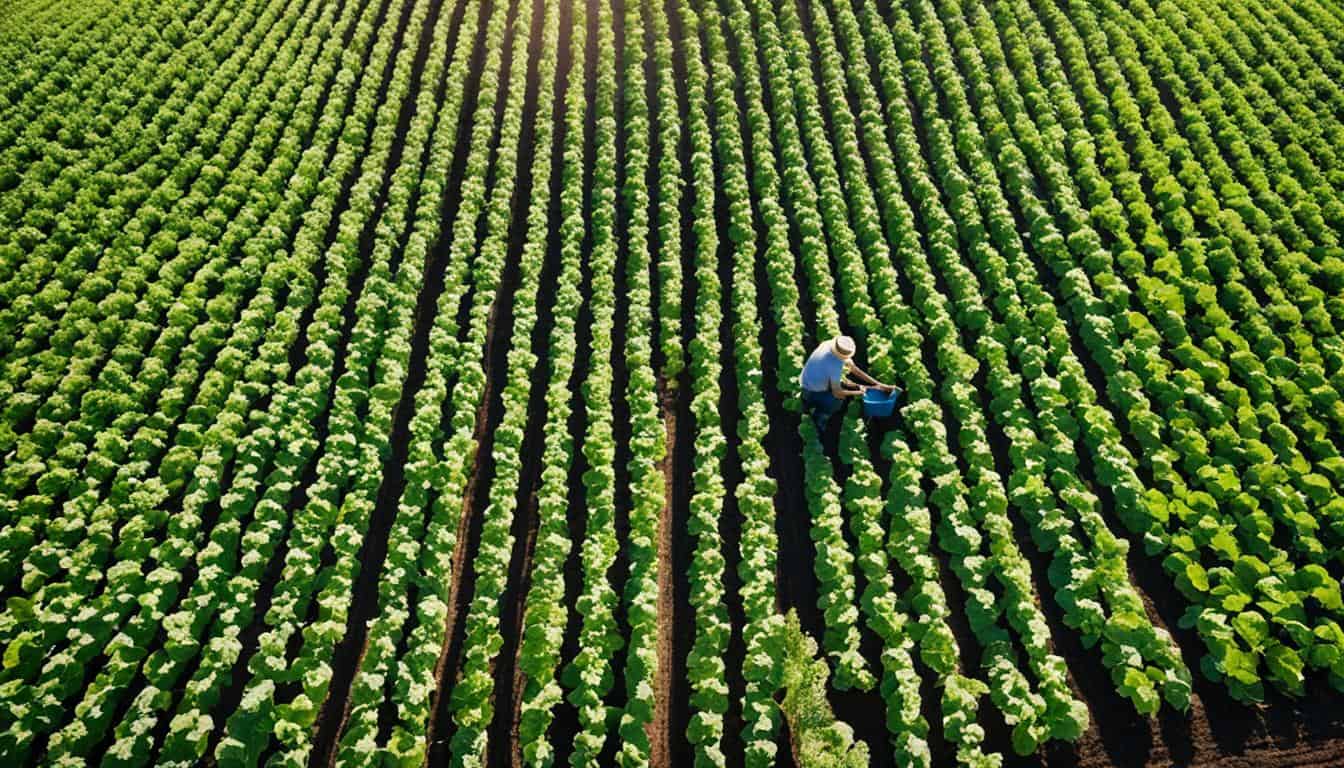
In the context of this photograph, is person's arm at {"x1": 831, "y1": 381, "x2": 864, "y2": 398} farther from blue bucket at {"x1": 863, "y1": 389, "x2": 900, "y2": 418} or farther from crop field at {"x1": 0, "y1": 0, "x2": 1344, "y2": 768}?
crop field at {"x1": 0, "y1": 0, "x2": 1344, "y2": 768}

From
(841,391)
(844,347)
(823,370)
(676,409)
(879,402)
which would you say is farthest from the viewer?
(676,409)

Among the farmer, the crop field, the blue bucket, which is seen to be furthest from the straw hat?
the crop field

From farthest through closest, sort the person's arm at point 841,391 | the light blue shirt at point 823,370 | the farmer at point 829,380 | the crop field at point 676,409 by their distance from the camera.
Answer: the person's arm at point 841,391, the light blue shirt at point 823,370, the farmer at point 829,380, the crop field at point 676,409

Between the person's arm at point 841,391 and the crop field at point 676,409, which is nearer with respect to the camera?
the crop field at point 676,409

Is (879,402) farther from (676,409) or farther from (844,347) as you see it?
(676,409)

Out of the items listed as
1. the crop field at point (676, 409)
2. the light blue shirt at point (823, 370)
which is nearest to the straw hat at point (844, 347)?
the light blue shirt at point (823, 370)

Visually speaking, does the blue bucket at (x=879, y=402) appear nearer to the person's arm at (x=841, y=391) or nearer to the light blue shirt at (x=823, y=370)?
the person's arm at (x=841, y=391)

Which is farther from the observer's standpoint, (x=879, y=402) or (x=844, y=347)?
(x=879, y=402)

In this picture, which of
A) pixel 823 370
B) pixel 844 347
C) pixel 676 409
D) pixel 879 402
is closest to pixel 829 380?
pixel 823 370
